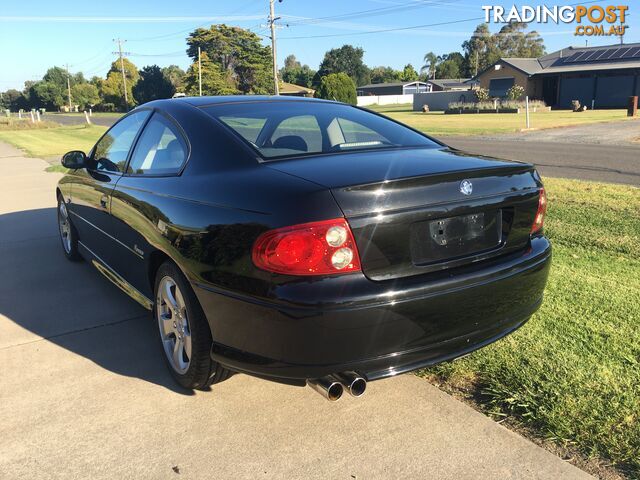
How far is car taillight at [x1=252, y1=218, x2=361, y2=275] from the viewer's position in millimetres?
2258

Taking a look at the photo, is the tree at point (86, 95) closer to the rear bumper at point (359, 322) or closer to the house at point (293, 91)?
the house at point (293, 91)

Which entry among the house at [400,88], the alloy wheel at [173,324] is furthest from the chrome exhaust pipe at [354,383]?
the house at [400,88]

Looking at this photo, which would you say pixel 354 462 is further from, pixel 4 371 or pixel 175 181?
pixel 4 371

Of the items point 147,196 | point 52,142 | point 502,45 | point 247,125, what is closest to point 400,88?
point 502,45

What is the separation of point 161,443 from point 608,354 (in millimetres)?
2471

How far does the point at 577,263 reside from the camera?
478 centimetres

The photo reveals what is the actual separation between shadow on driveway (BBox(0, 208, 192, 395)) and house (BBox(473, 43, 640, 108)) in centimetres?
5046

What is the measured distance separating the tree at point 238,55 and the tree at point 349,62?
5040cm

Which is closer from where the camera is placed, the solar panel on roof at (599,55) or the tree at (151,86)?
the solar panel on roof at (599,55)

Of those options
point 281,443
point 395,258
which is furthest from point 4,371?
point 395,258

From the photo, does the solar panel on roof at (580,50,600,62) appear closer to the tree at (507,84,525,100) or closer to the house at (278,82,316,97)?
the tree at (507,84,525,100)

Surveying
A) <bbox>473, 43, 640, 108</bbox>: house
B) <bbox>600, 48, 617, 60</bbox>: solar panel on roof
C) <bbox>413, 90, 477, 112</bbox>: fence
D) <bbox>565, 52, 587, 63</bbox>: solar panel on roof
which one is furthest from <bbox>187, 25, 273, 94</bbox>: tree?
<bbox>600, 48, 617, 60</bbox>: solar panel on roof

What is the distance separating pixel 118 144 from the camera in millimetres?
→ 4266

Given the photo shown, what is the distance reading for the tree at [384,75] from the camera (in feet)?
423
